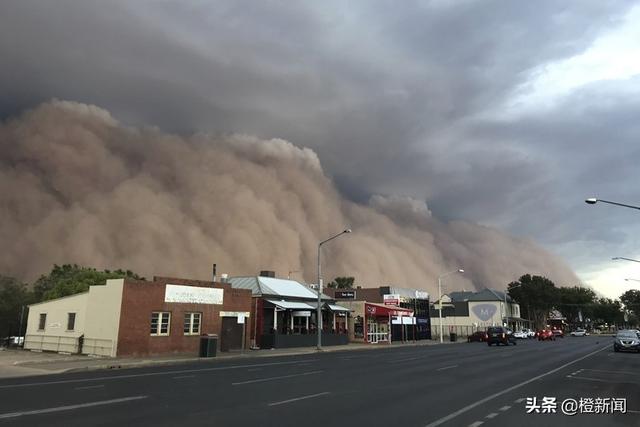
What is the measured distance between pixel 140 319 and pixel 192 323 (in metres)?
4.20

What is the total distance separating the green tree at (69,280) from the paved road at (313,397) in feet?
144

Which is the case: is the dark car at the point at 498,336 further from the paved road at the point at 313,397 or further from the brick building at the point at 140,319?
the paved road at the point at 313,397

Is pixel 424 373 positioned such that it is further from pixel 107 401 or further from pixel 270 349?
pixel 270 349

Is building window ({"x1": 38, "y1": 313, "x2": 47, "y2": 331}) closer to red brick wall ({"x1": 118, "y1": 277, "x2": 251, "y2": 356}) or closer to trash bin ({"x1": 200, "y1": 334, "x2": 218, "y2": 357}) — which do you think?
red brick wall ({"x1": 118, "y1": 277, "x2": 251, "y2": 356})

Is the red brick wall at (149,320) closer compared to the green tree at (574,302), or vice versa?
the red brick wall at (149,320)

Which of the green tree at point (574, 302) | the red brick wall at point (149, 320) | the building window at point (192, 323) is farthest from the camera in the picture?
the green tree at point (574, 302)

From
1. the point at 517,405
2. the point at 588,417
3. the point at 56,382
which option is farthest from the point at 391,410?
the point at 56,382

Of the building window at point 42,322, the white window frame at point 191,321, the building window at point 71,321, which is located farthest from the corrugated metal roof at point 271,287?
the building window at point 42,322

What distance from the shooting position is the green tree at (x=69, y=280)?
192ft

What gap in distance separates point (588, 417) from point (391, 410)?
3925mm

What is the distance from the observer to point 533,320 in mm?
129125

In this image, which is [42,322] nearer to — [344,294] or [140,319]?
[140,319]

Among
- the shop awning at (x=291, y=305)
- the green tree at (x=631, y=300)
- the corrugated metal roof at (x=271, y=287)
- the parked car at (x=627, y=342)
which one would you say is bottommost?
the parked car at (x=627, y=342)

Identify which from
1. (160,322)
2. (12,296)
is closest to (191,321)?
(160,322)
